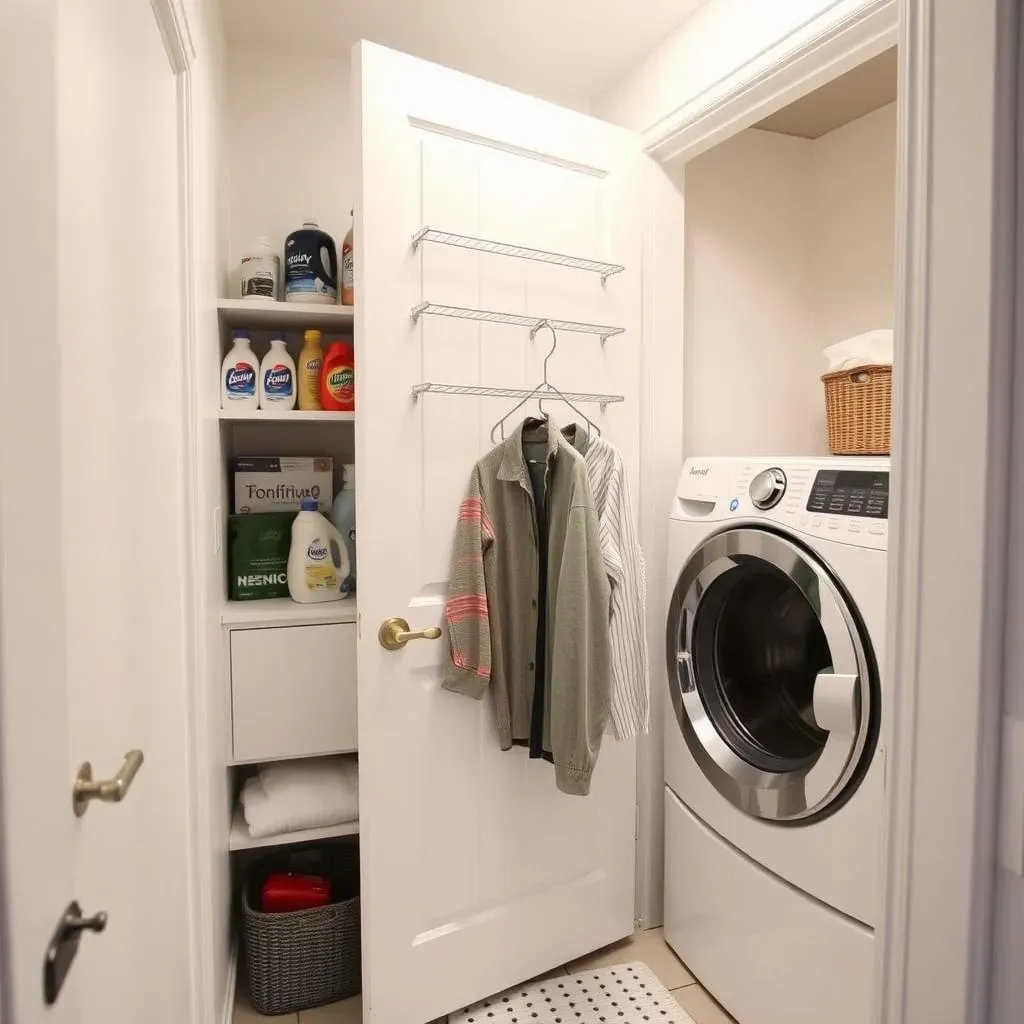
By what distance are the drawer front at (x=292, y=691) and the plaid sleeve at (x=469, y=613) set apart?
30cm

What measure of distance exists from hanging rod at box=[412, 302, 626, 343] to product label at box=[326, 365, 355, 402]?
33cm

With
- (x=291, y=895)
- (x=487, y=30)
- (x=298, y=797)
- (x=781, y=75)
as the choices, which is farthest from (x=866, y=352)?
(x=291, y=895)

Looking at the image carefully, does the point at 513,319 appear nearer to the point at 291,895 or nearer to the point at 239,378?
the point at 239,378

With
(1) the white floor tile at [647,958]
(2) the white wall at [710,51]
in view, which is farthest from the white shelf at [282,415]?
(1) the white floor tile at [647,958]

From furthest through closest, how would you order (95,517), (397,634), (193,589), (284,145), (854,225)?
1. (854,225)
2. (284,145)
3. (397,634)
4. (193,589)
5. (95,517)

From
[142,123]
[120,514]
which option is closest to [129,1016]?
[120,514]

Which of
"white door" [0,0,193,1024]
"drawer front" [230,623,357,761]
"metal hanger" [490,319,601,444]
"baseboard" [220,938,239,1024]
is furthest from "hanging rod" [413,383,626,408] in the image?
"baseboard" [220,938,239,1024]

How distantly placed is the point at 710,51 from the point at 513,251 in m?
0.69

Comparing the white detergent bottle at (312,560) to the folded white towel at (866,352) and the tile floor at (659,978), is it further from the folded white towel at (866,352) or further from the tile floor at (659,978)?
the folded white towel at (866,352)

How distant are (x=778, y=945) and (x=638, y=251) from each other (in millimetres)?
1588

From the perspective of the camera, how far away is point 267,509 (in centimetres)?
192

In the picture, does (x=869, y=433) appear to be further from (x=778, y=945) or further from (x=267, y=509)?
(x=267, y=509)

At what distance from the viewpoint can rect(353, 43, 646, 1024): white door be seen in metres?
1.50

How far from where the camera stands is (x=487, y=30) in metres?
1.89
